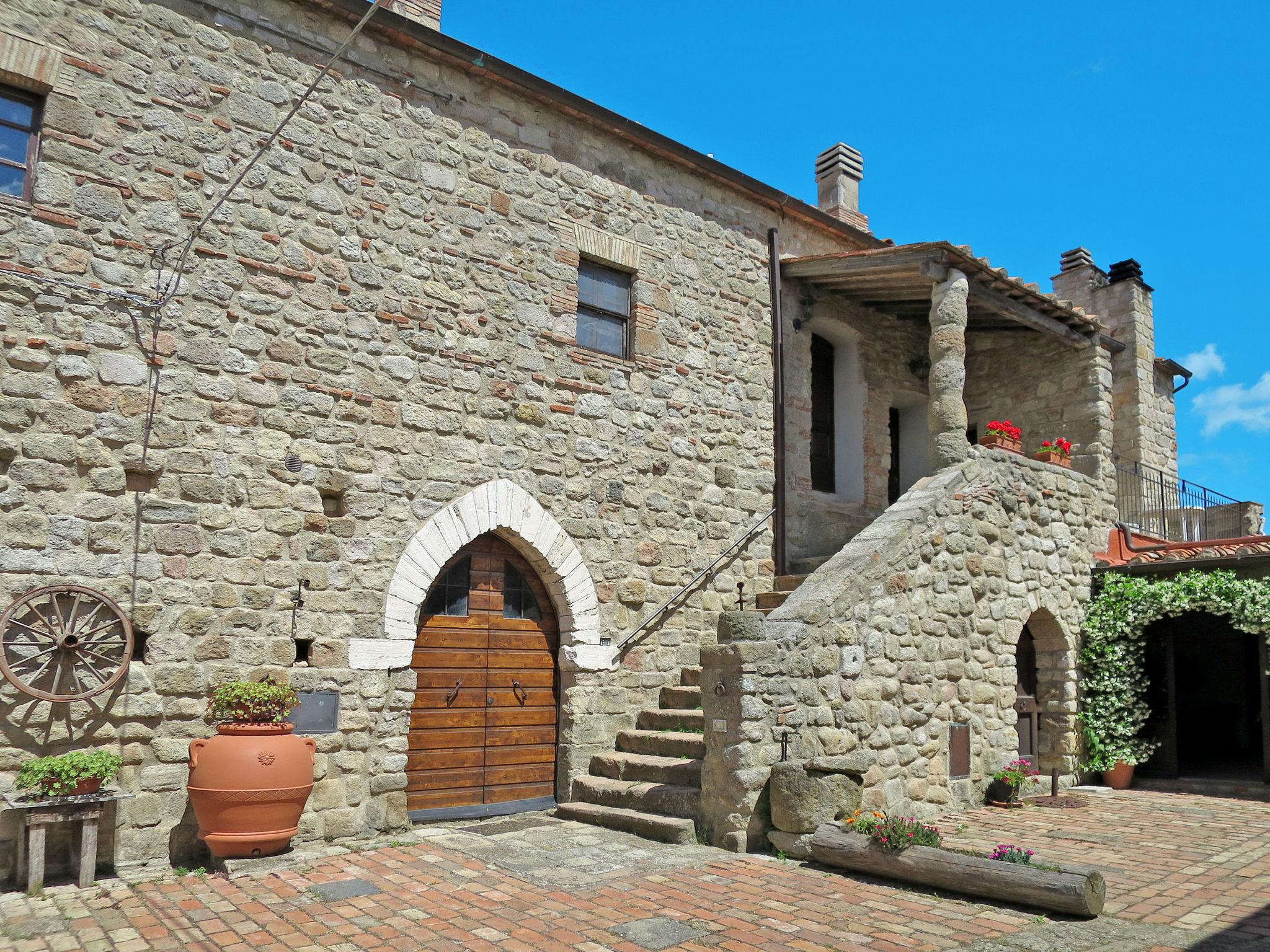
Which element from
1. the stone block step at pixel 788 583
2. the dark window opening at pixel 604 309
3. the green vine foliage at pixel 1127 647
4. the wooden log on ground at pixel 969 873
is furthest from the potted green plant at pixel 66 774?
the green vine foliage at pixel 1127 647

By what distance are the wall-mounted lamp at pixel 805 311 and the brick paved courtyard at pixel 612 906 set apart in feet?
16.9

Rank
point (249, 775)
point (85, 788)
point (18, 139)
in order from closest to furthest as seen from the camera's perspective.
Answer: point (85, 788) → point (249, 775) → point (18, 139)

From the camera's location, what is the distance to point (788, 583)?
340 inches

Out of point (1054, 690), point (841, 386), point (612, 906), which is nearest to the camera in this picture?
point (612, 906)

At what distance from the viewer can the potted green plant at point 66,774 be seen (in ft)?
16.3

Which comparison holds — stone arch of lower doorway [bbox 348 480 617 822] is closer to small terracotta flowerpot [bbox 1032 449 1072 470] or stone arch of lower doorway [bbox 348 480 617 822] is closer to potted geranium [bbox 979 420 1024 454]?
potted geranium [bbox 979 420 1024 454]

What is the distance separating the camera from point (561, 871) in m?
5.44

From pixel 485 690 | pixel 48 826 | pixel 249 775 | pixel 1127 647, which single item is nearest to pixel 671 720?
pixel 485 690

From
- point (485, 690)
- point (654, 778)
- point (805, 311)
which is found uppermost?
point (805, 311)

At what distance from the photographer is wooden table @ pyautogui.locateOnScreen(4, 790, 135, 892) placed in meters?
4.88

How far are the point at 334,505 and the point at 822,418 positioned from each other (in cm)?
568

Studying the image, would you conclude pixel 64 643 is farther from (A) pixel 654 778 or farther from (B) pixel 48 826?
(A) pixel 654 778

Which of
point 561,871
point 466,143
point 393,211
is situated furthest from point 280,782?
point 466,143

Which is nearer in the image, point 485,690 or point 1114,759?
point 485,690
